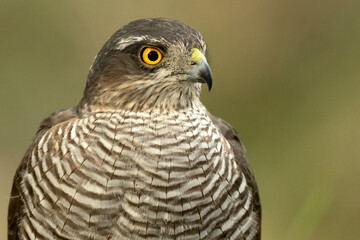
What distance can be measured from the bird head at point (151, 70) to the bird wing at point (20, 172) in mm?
190

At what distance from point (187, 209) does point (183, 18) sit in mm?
5235

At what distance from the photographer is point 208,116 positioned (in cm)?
604

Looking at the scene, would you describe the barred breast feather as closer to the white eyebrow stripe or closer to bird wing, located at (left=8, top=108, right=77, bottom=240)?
bird wing, located at (left=8, top=108, right=77, bottom=240)

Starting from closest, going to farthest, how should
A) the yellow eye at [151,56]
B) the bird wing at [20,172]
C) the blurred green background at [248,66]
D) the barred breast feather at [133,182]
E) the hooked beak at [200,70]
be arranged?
the barred breast feather at [133,182] < the hooked beak at [200,70] < the yellow eye at [151,56] < the bird wing at [20,172] < the blurred green background at [248,66]

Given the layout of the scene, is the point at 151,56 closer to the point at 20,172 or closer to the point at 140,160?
the point at 140,160

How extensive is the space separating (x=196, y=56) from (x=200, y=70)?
112 millimetres

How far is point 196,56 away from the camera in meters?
5.66

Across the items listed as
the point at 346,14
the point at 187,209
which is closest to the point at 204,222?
the point at 187,209

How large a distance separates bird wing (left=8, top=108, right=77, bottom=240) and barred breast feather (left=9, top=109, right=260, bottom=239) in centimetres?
17

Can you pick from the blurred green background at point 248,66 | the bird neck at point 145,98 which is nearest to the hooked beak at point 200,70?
the bird neck at point 145,98

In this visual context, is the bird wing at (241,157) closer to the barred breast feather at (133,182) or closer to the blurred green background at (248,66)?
the barred breast feather at (133,182)

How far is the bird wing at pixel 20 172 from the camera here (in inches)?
233

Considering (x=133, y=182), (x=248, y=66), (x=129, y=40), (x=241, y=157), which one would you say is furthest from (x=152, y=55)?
(x=248, y=66)

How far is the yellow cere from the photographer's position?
5645 mm
